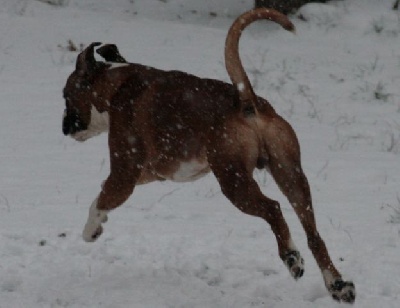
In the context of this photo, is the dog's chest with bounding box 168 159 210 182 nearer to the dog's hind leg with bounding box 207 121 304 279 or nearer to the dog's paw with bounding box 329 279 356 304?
the dog's hind leg with bounding box 207 121 304 279

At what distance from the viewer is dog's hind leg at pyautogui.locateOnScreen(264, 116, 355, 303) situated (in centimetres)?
509

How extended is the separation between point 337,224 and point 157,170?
5.64 ft

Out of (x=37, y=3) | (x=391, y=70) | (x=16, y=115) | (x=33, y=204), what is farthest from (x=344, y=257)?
(x=37, y=3)

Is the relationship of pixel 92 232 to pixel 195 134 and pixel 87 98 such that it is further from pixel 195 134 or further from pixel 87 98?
pixel 195 134

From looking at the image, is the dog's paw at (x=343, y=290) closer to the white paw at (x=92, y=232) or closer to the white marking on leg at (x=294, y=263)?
the white marking on leg at (x=294, y=263)

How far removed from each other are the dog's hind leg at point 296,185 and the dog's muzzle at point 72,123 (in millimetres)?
1674

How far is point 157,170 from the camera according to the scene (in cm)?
575

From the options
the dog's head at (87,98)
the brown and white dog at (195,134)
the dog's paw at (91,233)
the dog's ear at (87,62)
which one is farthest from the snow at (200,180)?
the dog's ear at (87,62)

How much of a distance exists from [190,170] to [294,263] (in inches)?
36.6

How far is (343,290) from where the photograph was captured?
507 centimetres

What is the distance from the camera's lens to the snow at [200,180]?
18.6 feet

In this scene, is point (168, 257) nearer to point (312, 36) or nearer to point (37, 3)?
point (312, 36)

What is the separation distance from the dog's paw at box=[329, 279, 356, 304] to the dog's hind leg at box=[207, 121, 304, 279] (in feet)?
0.71

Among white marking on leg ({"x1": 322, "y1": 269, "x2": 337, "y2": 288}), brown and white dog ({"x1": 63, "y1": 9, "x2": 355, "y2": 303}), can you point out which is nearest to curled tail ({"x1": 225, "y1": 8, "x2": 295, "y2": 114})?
brown and white dog ({"x1": 63, "y1": 9, "x2": 355, "y2": 303})
